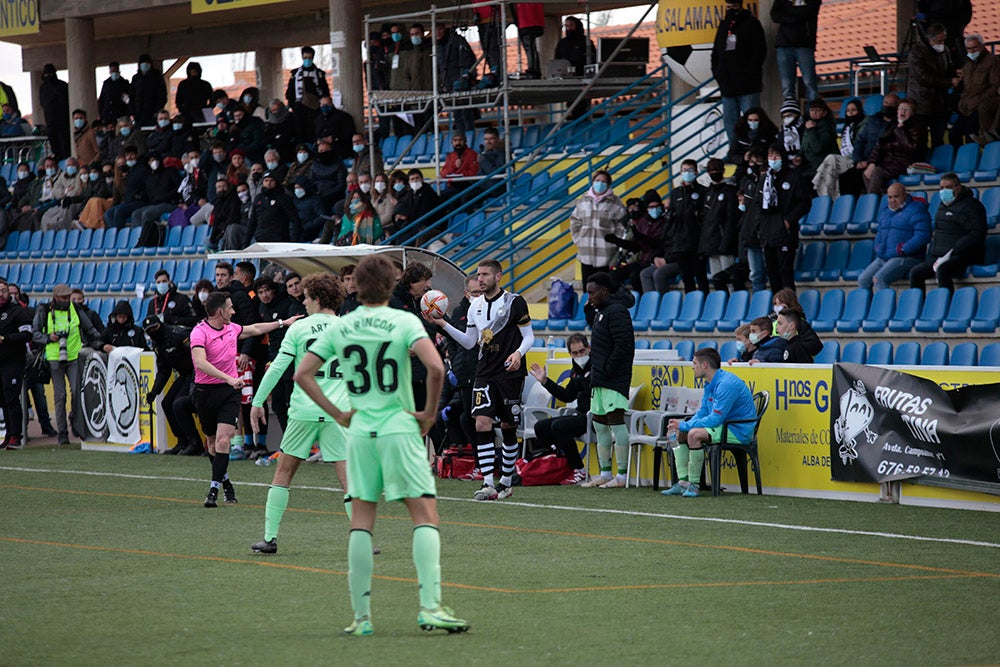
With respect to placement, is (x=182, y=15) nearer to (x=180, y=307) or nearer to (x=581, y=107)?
(x=581, y=107)

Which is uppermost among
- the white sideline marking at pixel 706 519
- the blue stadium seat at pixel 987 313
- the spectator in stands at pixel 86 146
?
the spectator in stands at pixel 86 146

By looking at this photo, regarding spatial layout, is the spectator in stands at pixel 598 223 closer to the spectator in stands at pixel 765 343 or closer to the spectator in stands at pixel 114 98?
the spectator in stands at pixel 765 343

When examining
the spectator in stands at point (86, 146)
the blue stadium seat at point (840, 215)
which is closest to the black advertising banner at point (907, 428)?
the blue stadium seat at point (840, 215)

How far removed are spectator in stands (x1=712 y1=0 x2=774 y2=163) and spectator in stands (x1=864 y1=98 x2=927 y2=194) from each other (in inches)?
83.9

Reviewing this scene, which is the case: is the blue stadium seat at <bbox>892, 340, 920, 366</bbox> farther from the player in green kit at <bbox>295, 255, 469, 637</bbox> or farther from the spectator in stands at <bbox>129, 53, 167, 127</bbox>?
the spectator in stands at <bbox>129, 53, 167, 127</bbox>

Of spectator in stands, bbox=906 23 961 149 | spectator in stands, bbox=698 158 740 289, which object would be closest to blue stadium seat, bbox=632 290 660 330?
spectator in stands, bbox=698 158 740 289

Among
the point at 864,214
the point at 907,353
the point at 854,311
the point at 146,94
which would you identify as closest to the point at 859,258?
the point at 864,214

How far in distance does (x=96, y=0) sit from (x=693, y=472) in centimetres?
2408

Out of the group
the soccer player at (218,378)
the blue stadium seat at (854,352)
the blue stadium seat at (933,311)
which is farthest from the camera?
the blue stadium seat at (933,311)

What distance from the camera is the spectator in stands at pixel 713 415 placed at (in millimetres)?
13773

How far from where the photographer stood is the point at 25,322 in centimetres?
2103

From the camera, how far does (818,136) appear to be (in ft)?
62.4

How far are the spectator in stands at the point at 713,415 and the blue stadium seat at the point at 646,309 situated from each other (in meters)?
4.93

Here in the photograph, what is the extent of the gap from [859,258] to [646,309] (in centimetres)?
272
